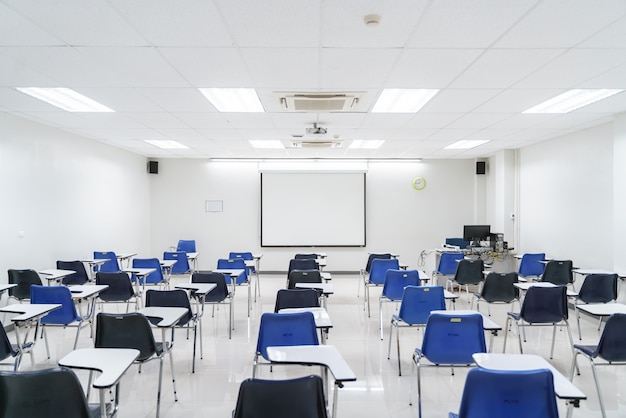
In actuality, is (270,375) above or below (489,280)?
below

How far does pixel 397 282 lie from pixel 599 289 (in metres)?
2.75

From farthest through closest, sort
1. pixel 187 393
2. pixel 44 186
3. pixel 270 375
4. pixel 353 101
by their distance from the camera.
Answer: pixel 44 186, pixel 353 101, pixel 270 375, pixel 187 393

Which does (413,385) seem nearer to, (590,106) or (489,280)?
(489,280)

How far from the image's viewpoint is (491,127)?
6.95 m

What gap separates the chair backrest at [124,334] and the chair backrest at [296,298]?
138 centimetres

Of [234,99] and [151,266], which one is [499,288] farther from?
[151,266]

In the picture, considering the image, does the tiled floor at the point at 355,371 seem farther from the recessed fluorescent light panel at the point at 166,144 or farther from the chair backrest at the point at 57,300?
the recessed fluorescent light panel at the point at 166,144

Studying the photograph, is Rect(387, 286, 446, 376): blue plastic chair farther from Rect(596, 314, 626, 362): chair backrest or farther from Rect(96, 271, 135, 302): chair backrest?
Rect(96, 271, 135, 302): chair backrest

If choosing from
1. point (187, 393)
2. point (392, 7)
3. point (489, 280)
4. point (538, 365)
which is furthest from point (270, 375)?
point (392, 7)

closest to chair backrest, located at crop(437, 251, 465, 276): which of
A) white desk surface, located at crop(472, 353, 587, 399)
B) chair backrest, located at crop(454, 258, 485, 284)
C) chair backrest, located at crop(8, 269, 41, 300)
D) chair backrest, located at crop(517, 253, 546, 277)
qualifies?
chair backrest, located at crop(454, 258, 485, 284)

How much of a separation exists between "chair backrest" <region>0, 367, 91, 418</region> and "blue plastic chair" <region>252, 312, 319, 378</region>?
4.66 feet

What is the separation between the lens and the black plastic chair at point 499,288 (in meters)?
5.46

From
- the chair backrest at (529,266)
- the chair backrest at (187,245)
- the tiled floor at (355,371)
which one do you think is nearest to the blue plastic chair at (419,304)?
the tiled floor at (355,371)

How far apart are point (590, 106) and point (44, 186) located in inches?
342
